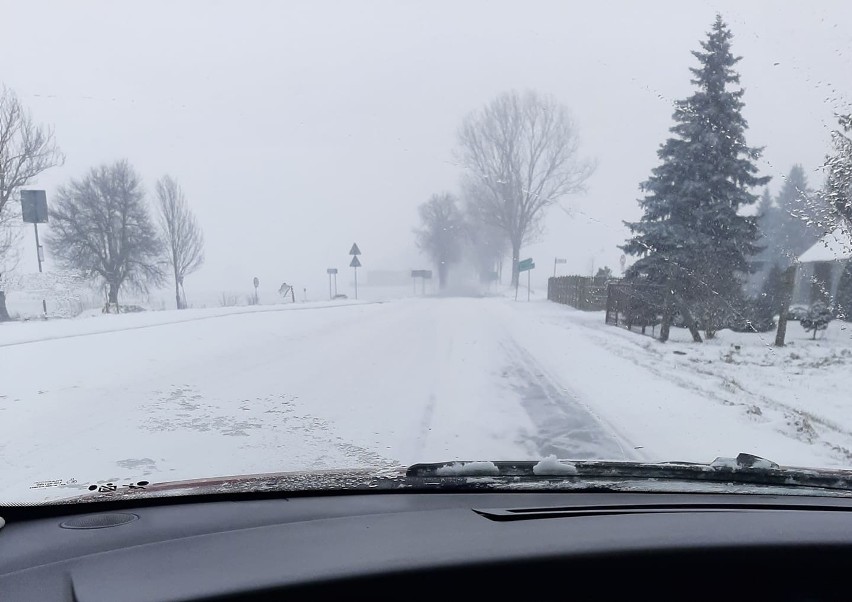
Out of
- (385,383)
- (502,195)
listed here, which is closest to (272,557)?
(385,383)

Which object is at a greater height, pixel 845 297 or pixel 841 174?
pixel 841 174

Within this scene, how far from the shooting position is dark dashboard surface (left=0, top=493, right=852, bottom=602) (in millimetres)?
1878

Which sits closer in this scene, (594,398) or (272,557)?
(272,557)

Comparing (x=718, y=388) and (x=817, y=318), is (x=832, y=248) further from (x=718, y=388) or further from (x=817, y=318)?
(x=817, y=318)

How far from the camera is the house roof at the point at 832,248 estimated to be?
8976 mm

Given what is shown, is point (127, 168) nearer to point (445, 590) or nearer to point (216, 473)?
point (216, 473)

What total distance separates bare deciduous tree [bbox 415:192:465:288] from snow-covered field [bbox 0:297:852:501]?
9.53 feet

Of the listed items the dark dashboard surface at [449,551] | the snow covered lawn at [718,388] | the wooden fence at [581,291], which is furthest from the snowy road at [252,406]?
the wooden fence at [581,291]

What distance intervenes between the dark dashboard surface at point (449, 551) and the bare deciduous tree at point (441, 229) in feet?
37.0

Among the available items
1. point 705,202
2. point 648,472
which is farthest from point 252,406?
point 705,202

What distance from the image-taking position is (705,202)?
602 inches

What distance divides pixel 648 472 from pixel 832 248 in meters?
9.70

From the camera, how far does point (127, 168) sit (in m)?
9.94

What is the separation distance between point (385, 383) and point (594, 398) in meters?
3.12
